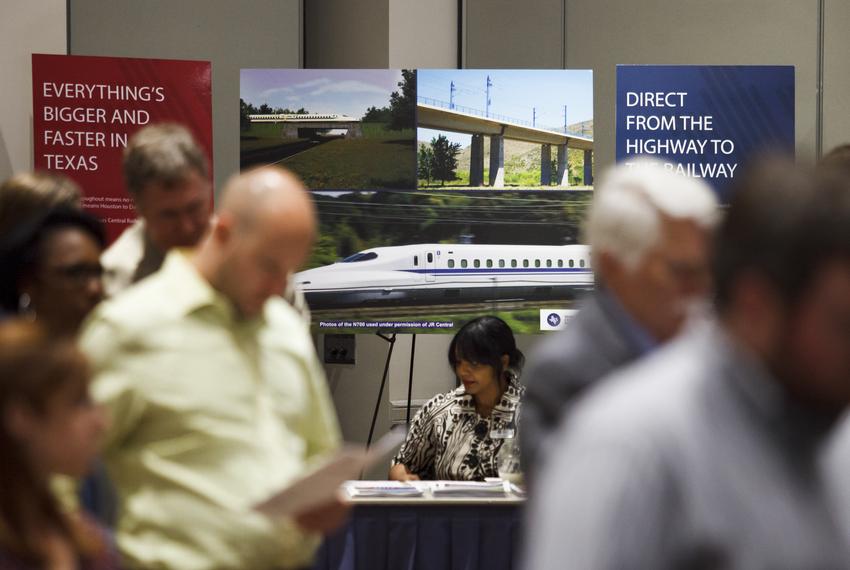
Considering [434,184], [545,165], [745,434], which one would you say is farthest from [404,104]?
[745,434]

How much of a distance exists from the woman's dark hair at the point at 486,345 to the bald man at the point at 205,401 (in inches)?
125

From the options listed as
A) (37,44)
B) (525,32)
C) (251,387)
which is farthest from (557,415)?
(525,32)

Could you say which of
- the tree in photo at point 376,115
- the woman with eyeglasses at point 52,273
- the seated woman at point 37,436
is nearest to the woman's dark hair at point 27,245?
the woman with eyeglasses at point 52,273

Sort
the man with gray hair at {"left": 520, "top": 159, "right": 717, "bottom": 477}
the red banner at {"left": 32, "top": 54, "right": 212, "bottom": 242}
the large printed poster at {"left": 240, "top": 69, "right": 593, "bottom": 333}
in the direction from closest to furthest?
the man with gray hair at {"left": 520, "top": 159, "right": 717, "bottom": 477} < the red banner at {"left": 32, "top": 54, "right": 212, "bottom": 242} < the large printed poster at {"left": 240, "top": 69, "right": 593, "bottom": 333}

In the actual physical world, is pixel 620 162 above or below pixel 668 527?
above

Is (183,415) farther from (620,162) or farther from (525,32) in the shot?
(525,32)

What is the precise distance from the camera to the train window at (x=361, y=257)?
6.12m

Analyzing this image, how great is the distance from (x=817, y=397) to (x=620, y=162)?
17.4 feet

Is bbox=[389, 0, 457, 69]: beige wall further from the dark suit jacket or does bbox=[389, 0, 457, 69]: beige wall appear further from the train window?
the dark suit jacket

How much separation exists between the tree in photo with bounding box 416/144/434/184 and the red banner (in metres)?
1.07

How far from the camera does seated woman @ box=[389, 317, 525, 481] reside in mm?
5168

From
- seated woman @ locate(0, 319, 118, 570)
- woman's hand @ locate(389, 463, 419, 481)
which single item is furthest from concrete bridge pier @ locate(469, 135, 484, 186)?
seated woman @ locate(0, 319, 118, 570)

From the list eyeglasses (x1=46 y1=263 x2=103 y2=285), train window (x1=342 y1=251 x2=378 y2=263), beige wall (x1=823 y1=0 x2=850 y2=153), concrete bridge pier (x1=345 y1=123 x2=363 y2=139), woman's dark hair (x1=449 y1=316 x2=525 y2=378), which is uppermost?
beige wall (x1=823 y1=0 x2=850 y2=153)

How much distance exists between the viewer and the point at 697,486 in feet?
3.53
